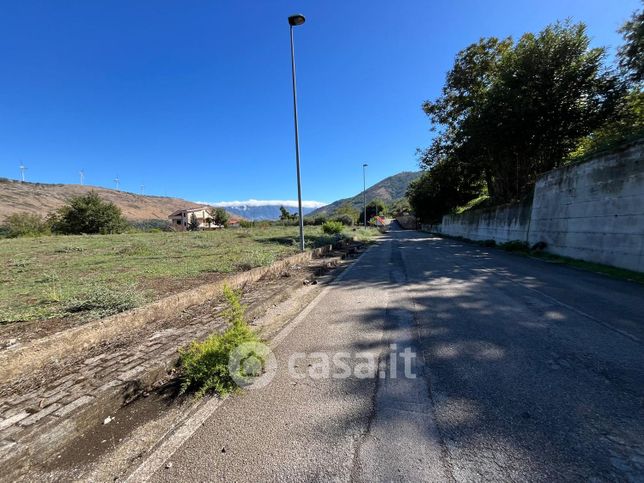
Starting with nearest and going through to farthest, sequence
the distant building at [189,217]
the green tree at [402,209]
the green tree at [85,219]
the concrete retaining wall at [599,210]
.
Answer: the concrete retaining wall at [599,210] → the green tree at [85,219] → the green tree at [402,209] → the distant building at [189,217]

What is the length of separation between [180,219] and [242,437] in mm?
104703

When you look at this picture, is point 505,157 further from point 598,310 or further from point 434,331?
point 434,331

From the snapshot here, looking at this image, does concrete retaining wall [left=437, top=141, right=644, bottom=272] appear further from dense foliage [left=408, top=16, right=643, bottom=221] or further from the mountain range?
the mountain range

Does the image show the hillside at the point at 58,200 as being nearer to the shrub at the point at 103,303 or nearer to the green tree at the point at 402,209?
the shrub at the point at 103,303

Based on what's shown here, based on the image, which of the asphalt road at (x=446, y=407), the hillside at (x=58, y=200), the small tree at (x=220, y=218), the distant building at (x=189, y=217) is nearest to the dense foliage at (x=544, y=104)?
the asphalt road at (x=446, y=407)

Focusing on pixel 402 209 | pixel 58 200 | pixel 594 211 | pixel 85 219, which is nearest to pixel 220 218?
pixel 85 219

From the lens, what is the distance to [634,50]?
10.9 meters

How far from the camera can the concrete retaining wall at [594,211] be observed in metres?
7.75

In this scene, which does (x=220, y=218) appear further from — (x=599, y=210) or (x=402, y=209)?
(x=599, y=210)

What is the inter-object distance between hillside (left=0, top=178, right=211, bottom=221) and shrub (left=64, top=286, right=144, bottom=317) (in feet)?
268

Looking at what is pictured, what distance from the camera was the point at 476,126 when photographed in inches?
614

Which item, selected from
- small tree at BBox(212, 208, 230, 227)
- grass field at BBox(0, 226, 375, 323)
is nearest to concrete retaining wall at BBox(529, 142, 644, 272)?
grass field at BBox(0, 226, 375, 323)

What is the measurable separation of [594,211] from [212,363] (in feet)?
39.3

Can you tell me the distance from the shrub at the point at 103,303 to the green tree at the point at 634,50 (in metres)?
17.1
